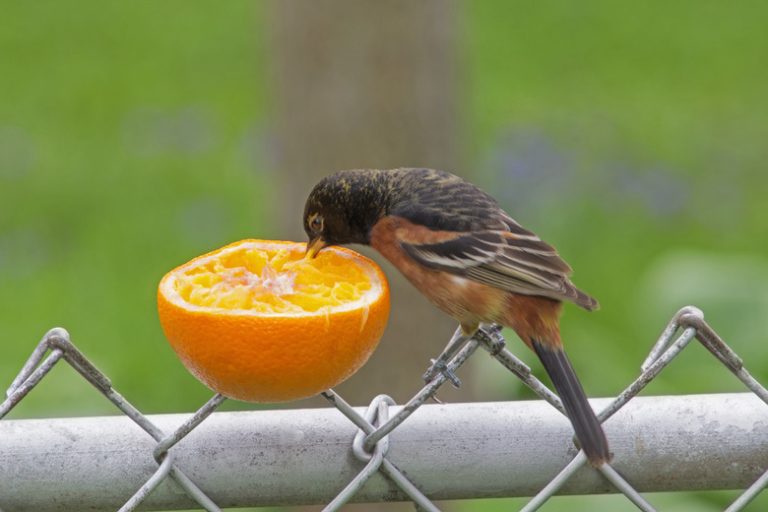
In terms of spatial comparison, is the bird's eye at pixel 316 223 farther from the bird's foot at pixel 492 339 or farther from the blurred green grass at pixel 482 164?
the blurred green grass at pixel 482 164

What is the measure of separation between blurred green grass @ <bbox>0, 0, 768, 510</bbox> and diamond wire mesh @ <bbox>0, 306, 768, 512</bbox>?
6.43 feet

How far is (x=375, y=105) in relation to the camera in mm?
4352

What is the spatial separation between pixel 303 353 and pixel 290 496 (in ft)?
0.82

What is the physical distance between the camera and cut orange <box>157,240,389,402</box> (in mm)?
2018

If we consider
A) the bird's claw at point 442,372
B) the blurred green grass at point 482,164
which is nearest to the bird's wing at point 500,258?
the bird's claw at point 442,372

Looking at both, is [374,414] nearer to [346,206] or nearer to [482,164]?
[346,206]

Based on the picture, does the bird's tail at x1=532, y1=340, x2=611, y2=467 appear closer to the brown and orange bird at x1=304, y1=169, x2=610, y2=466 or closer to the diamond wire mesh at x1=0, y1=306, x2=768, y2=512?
the diamond wire mesh at x1=0, y1=306, x2=768, y2=512

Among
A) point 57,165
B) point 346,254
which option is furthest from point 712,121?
point 346,254

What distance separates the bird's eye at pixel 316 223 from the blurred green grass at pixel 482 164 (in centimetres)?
142

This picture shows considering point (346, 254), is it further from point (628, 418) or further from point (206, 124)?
point (206, 124)

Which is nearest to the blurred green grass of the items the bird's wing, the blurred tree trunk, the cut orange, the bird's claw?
the blurred tree trunk

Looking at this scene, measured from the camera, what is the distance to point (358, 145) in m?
4.38

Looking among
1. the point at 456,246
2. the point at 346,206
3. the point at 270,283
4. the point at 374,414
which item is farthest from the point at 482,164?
the point at 374,414

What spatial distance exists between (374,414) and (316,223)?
3.93ft
